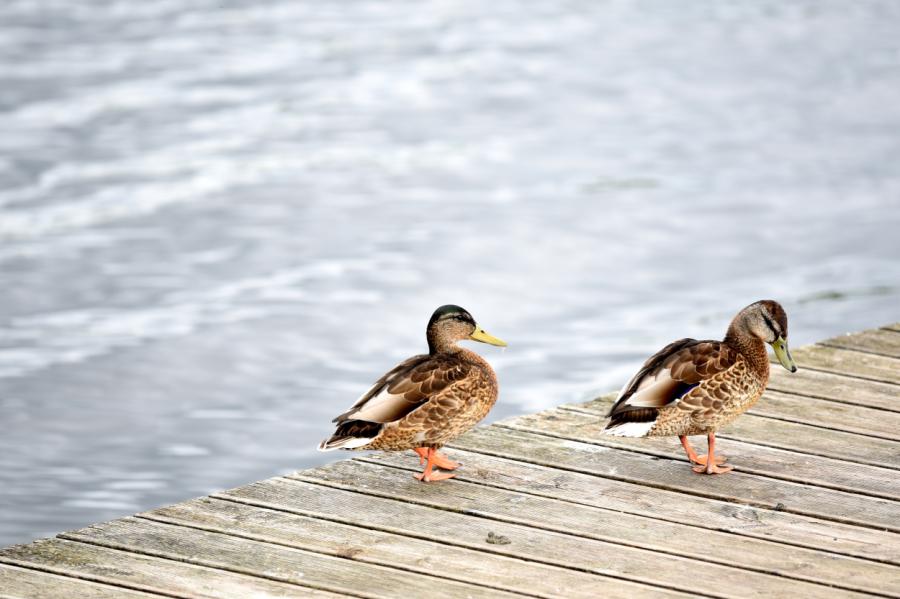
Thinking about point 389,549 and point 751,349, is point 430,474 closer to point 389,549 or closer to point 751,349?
point 389,549

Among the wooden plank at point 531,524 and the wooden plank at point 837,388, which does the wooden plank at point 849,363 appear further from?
the wooden plank at point 531,524

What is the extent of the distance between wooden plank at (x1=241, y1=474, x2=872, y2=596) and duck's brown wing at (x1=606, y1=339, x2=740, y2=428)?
31cm

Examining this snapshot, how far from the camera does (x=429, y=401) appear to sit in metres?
4.66

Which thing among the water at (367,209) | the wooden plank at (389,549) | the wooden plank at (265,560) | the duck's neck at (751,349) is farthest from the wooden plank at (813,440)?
the water at (367,209)

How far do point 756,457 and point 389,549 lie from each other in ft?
4.23

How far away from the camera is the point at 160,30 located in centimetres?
1553

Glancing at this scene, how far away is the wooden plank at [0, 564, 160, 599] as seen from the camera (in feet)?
13.4

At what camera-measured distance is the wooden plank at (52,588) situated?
4070 millimetres

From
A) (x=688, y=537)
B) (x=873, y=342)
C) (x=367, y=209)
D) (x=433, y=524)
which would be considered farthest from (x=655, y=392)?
(x=367, y=209)

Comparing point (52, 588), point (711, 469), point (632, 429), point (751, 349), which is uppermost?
point (751, 349)

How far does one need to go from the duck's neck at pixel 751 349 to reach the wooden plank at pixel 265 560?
1137mm

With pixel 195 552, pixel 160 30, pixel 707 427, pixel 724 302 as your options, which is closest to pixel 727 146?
pixel 724 302

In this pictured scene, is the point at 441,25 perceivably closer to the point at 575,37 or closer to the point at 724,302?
the point at 575,37

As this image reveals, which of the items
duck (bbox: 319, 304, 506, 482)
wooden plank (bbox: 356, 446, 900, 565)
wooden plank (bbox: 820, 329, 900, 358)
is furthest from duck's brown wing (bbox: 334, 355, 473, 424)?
wooden plank (bbox: 820, 329, 900, 358)
